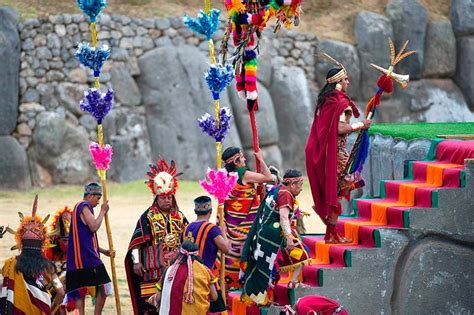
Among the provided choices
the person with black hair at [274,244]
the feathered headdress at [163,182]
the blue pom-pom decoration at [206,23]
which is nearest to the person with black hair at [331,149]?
the person with black hair at [274,244]

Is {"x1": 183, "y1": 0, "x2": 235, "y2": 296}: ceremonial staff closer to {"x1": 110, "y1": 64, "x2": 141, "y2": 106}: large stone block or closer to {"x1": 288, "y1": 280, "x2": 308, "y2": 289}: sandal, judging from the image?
{"x1": 288, "y1": 280, "x2": 308, "y2": 289}: sandal

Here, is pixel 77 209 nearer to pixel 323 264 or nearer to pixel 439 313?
pixel 323 264

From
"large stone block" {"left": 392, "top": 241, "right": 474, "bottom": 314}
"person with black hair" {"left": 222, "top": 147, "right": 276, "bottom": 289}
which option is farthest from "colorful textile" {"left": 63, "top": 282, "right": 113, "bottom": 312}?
"large stone block" {"left": 392, "top": 241, "right": 474, "bottom": 314}

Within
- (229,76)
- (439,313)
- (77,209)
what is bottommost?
(439,313)

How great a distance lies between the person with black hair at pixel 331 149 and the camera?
1157 cm

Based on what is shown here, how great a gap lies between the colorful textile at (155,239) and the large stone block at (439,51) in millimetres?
18486

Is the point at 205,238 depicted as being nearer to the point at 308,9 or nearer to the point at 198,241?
the point at 198,241

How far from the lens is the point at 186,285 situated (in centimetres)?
1001

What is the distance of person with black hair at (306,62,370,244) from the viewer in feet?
38.0

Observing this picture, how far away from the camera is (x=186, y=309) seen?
1002cm

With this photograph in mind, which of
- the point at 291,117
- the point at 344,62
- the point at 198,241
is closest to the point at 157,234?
the point at 198,241

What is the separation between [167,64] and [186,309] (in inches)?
659

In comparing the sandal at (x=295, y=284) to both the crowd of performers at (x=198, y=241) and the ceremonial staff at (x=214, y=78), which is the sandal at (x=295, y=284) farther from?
the ceremonial staff at (x=214, y=78)

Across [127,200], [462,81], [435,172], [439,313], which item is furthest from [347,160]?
[462,81]
